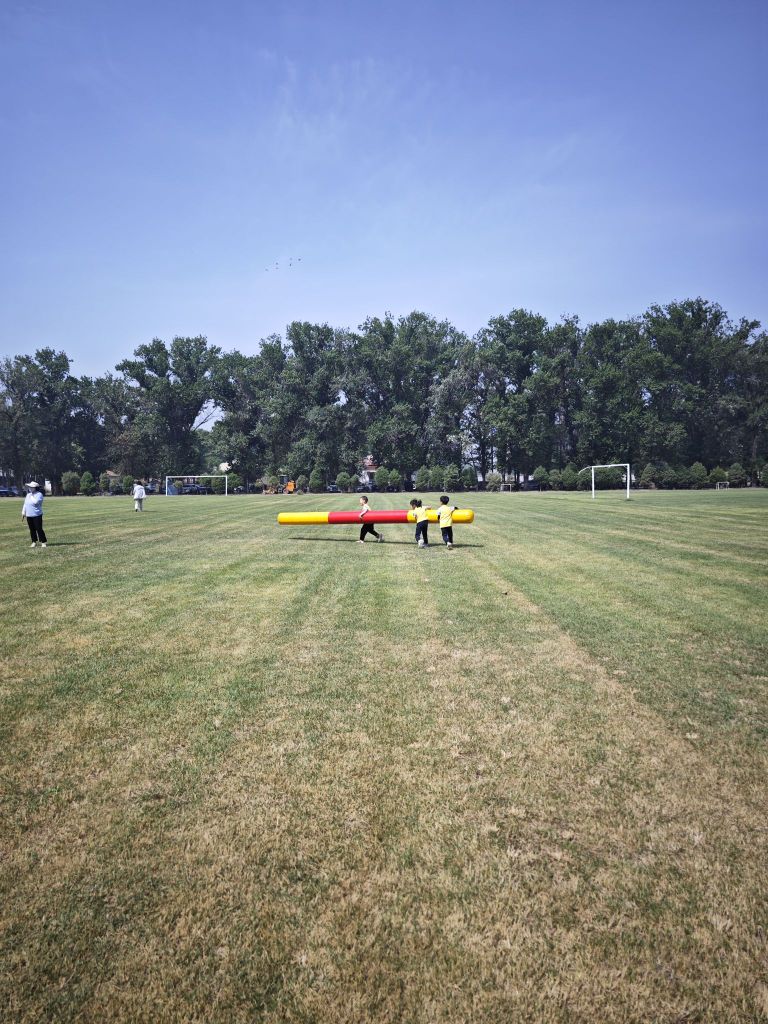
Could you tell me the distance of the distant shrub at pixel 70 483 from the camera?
265 feet

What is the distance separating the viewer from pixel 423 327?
8575cm

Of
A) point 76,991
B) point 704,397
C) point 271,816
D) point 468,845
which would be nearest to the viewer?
point 76,991

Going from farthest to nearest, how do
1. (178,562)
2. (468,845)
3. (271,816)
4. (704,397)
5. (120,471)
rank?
(120,471) → (704,397) → (178,562) → (271,816) → (468,845)

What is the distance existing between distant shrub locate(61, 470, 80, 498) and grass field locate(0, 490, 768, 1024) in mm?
81616

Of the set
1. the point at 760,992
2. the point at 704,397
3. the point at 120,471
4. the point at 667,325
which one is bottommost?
the point at 760,992

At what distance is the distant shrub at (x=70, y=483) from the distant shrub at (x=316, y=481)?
113 feet

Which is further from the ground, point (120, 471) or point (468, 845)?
point (120, 471)

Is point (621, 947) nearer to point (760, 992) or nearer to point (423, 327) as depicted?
point (760, 992)

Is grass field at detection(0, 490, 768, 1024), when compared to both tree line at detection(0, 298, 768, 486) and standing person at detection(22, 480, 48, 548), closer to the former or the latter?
standing person at detection(22, 480, 48, 548)

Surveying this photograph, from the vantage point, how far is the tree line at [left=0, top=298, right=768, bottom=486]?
79.8m

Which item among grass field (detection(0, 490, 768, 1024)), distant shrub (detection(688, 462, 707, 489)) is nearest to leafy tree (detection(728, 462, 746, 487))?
distant shrub (detection(688, 462, 707, 489))

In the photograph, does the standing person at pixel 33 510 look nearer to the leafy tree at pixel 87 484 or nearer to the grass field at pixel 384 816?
the grass field at pixel 384 816

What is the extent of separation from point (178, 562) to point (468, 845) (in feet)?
41.1

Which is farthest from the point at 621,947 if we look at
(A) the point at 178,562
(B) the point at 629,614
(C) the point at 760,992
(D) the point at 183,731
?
(A) the point at 178,562
